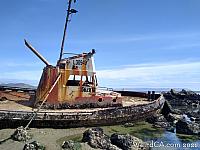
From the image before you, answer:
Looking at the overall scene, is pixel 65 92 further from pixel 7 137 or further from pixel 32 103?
pixel 7 137

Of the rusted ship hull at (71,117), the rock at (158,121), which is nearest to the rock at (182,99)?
the rock at (158,121)

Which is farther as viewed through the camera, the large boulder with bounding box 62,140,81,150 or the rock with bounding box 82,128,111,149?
the rock with bounding box 82,128,111,149

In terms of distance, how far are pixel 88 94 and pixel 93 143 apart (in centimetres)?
713

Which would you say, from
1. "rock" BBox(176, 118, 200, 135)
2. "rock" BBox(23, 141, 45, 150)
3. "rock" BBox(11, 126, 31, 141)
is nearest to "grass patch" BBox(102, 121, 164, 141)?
"rock" BBox(176, 118, 200, 135)

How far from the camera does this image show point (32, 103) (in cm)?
2269

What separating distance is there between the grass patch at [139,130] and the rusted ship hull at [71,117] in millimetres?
560

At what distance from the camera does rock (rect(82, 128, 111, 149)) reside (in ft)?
49.9

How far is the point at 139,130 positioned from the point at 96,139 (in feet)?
21.1

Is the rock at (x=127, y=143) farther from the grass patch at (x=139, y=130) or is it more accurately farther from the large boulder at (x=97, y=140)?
the grass patch at (x=139, y=130)

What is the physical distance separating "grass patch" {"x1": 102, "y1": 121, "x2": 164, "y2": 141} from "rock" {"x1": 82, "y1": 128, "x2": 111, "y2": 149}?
3348 mm

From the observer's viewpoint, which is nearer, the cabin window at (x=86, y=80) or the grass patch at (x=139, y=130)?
the grass patch at (x=139, y=130)

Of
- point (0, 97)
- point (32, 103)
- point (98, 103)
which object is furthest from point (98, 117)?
A: point (0, 97)

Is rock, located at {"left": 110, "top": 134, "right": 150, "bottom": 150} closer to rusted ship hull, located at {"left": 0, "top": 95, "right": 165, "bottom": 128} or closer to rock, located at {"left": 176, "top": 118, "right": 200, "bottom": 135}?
rusted ship hull, located at {"left": 0, "top": 95, "right": 165, "bottom": 128}

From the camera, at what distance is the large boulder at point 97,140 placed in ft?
49.8
